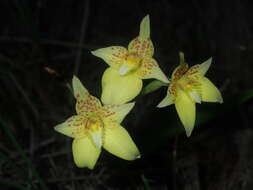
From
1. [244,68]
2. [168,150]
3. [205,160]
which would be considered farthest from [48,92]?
[244,68]

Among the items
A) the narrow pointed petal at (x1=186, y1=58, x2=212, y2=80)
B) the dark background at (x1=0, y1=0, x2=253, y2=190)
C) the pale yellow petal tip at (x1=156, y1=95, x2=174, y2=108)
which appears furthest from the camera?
the dark background at (x1=0, y1=0, x2=253, y2=190)

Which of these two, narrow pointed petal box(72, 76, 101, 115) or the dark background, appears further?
the dark background

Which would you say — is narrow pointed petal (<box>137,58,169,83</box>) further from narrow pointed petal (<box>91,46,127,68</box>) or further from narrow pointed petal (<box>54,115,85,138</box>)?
narrow pointed petal (<box>54,115,85,138</box>)

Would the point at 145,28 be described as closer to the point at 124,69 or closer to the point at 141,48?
the point at 141,48

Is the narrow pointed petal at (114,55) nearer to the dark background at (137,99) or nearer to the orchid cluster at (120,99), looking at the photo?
the orchid cluster at (120,99)

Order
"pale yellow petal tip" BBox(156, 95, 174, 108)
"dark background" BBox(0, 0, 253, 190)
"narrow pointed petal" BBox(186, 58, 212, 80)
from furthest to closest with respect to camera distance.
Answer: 1. "dark background" BBox(0, 0, 253, 190)
2. "narrow pointed petal" BBox(186, 58, 212, 80)
3. "pale yellow petal tip" BBox(156, 95, 174, 108)

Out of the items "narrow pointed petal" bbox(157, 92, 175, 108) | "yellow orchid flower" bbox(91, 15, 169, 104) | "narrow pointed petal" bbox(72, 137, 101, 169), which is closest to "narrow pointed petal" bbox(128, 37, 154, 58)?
"yellow orchid flower" bbox(91, 15, 169, 104)

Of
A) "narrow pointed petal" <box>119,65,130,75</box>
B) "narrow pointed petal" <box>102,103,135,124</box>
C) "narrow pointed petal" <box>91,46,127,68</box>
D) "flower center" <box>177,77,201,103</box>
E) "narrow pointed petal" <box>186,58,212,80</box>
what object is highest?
"narrow pointed petal" <box>91,46,127,68</box>
